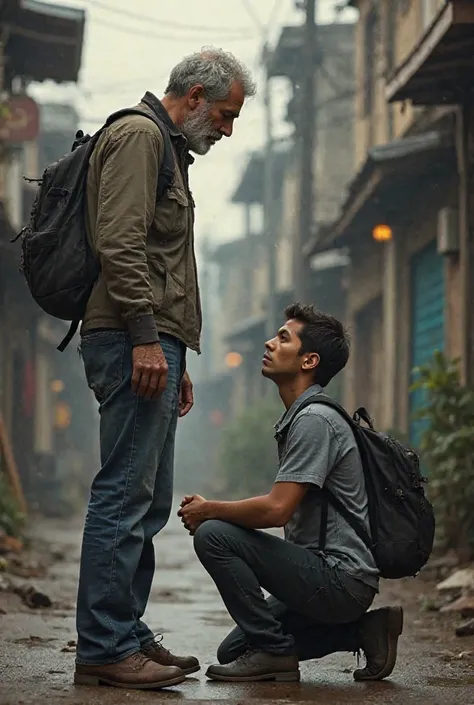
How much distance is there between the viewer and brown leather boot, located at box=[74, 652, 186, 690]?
437 cm

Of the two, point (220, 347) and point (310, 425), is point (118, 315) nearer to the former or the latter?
point (310, 425)

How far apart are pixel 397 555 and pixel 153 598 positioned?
413cm

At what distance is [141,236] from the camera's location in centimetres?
439

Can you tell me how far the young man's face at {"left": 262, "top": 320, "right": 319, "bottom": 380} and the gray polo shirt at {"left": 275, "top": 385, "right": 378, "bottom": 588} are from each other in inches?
7.4

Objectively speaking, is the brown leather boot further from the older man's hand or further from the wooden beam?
the wooden beam

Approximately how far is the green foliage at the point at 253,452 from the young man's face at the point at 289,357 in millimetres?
19652

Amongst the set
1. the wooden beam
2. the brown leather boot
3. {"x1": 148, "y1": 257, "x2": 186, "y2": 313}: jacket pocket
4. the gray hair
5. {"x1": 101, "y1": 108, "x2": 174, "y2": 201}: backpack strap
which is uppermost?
the wooden beam

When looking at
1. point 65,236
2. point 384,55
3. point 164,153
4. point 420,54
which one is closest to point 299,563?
point 65,236

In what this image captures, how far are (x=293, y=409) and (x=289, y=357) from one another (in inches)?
7.7

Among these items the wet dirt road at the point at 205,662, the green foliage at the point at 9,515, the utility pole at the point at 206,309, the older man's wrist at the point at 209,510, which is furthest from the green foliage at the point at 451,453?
the utility pole at the point at 206,309

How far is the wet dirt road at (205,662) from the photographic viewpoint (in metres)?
4.25

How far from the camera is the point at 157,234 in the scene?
4598mm

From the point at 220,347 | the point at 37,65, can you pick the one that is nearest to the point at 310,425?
the point at 37,65

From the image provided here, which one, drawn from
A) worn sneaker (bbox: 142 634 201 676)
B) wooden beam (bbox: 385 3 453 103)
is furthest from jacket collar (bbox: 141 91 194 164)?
wooden beam (bbox: 385 3 453 103)
